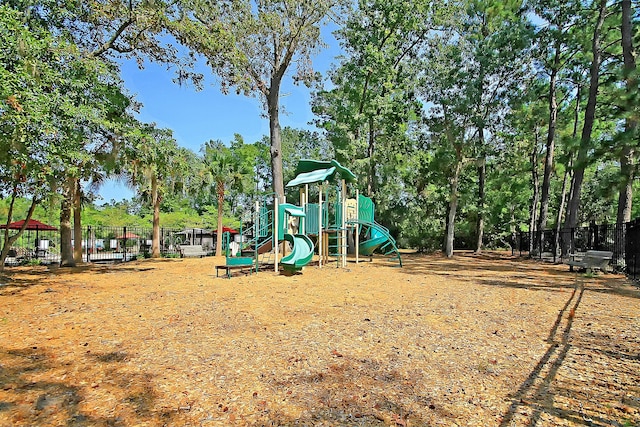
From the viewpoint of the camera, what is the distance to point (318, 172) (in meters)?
14.6

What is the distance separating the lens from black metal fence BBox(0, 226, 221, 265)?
761 inches

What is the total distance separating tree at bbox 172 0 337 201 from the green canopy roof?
116 centimetres

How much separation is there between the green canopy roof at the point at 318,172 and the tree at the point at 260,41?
116 centimetres

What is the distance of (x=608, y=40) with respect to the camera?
16906mm

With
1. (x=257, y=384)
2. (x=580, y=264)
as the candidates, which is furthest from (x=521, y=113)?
(x=257, y=384)

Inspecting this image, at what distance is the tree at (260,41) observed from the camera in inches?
537

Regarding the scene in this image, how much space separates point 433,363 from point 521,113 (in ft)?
75.4

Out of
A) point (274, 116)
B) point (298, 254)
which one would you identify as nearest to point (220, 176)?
point (274, 116)

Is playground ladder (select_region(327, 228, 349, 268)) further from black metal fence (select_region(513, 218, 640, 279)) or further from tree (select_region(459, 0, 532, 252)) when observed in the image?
tree (select_region(459, 0, 532, 252))

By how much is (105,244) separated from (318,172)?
25663mm

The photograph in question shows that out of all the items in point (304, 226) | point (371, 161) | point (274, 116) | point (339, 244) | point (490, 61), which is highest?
point (490, 61)

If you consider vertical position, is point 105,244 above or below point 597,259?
above

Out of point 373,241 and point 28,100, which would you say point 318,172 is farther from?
point 28,100

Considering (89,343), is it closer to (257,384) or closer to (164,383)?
(164,383)
